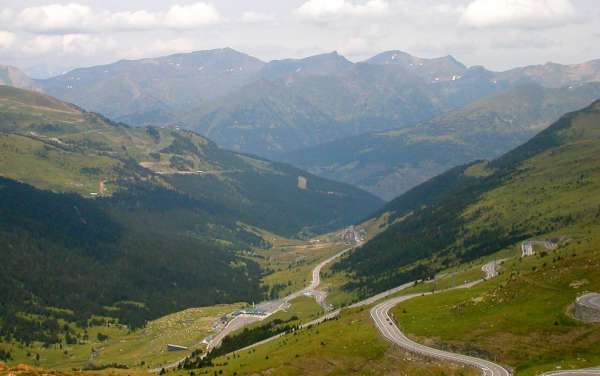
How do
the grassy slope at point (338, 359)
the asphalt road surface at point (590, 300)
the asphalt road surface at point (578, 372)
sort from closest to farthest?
the asphalt road surface at point (578, 372), the asphalt road surface at point (590, 300), the grassy slope at point (338, 359)

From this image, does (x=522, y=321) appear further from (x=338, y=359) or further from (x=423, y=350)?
(x=338, y=359)

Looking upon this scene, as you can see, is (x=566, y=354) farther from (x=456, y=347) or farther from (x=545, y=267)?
(x=545, y=267)

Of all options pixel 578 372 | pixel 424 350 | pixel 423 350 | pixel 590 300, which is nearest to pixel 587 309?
pixel 590 300

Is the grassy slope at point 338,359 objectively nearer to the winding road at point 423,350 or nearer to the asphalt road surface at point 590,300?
the winding road at point 423,350

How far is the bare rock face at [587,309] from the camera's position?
416ft

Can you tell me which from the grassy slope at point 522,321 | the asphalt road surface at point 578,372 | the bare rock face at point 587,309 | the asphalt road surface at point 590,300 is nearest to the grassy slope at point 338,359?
the grassy slope at point 522,321

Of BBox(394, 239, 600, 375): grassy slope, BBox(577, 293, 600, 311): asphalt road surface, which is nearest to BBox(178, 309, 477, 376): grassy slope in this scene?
BBox(394, 239, 600, 375): grassy slope

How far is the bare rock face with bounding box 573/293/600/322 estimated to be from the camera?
126831 mm

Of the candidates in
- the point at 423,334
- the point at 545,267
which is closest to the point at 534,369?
the point at 423,334

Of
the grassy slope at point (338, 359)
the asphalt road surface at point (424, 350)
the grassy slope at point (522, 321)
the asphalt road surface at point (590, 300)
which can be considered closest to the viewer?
the asphalt road surface at point (424, 350)

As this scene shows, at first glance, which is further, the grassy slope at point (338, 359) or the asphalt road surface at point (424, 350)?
the grassy slope at point (338, 359)

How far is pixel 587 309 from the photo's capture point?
5049 inches

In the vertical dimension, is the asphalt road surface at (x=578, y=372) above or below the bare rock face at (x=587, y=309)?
below

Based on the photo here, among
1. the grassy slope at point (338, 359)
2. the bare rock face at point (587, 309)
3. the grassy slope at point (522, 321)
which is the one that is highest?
the bare rock face at point (587, 309)
